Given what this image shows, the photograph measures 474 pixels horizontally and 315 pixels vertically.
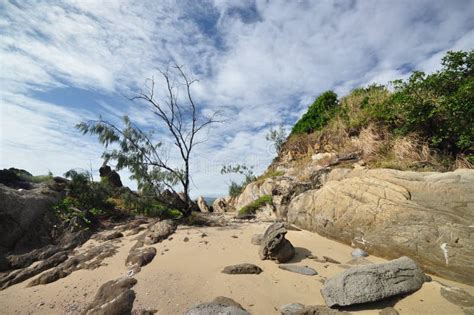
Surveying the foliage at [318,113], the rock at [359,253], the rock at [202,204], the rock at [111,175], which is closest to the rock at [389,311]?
the rock at [359,253]

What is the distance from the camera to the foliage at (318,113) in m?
12.7

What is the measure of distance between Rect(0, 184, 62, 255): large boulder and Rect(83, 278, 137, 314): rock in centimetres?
357

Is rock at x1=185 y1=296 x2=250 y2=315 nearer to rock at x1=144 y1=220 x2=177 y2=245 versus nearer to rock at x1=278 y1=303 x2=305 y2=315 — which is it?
rock at x1=278 y1=303 x2=305 y2=315

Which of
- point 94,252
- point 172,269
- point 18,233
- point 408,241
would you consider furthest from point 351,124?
point 18,233

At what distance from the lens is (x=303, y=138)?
492 inches

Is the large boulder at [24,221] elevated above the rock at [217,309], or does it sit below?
above

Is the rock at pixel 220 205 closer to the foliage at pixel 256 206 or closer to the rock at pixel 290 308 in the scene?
the foliage at pixel 256 206

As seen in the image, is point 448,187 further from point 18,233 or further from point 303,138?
point 18,233

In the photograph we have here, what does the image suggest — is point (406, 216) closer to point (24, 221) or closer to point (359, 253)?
point (359, 253)

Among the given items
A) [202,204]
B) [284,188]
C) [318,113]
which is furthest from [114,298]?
[202,204]

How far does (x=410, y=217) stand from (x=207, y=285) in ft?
12.2

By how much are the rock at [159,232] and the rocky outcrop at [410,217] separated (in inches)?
152

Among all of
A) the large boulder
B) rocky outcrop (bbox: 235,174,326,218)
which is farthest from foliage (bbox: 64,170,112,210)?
rocky outcrop (bbox: 235,174,326,218)

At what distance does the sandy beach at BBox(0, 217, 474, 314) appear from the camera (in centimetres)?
330
